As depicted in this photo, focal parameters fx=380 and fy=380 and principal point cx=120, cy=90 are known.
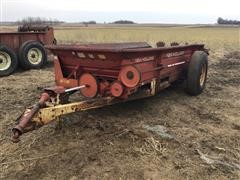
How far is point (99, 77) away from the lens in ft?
19.0

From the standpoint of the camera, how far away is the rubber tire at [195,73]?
7477mm

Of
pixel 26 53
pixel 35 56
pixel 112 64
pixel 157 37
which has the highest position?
pixel 112 64

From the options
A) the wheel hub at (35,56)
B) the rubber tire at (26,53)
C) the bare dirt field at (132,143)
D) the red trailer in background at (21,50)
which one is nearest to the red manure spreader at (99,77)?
the bare dirt field at (132,143)

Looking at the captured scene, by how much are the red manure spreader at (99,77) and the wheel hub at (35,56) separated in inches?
201

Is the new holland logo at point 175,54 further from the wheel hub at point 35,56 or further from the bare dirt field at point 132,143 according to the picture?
the wheel hub at point 35,56

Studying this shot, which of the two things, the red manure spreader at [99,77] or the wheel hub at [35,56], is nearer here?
the red manure spreader at [99,77]

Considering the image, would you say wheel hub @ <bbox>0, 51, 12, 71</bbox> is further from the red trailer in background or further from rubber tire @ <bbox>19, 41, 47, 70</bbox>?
rubber tire @ <bbox>19, 41, 47, 70</bbox>

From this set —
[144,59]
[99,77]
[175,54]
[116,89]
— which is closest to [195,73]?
[175,54]

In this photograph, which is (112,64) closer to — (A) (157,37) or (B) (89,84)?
(B) (89,84)

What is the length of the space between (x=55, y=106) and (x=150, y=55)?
74.3 inches

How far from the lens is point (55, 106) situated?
15.6 feet

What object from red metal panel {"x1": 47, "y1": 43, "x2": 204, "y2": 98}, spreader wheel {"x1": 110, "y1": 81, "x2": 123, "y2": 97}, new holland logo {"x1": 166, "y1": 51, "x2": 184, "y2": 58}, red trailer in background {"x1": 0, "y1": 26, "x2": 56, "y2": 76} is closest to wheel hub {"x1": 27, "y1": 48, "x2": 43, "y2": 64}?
red trailer in background {"x1": 0, "y1": 26, "x2": 56, "y2": 76}

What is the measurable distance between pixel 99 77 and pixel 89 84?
0.20 meters

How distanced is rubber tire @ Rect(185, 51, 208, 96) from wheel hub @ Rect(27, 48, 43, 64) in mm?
5190
